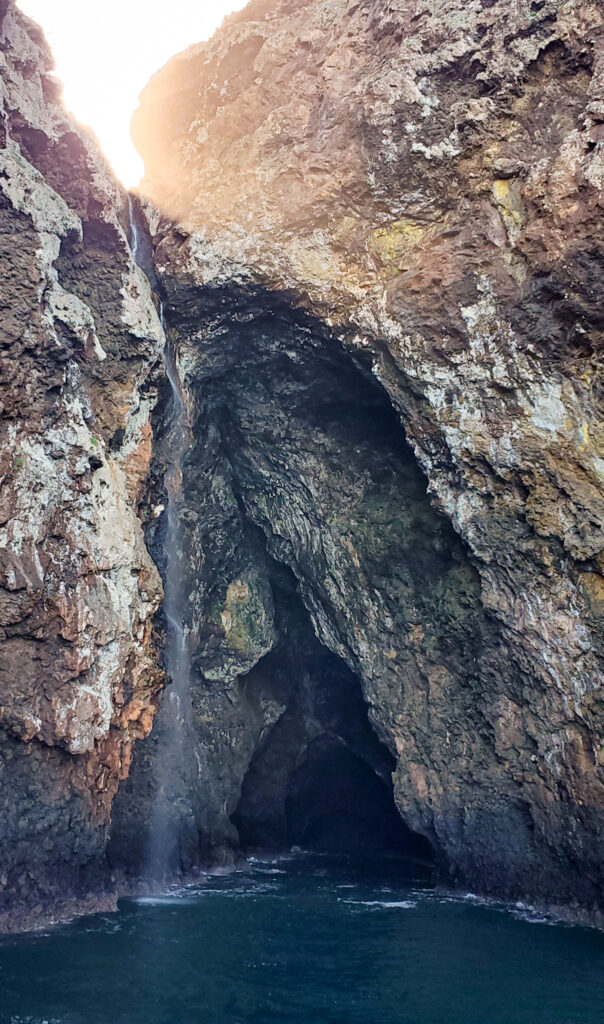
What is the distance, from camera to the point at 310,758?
26.1 meters

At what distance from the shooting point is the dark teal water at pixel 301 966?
36.1 feet

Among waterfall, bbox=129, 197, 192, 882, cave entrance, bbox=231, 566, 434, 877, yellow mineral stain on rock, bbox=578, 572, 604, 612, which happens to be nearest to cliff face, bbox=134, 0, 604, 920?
yellow mineral stain on rock, bbox=578, 572, 604, 612

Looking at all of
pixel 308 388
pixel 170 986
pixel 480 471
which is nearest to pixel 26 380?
pixel 308 388

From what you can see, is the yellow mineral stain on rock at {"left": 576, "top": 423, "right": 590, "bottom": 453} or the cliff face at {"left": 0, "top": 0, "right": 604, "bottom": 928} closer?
the cliff face at {"left": 0, "top": 0, "right": 604, "bottom": 928}

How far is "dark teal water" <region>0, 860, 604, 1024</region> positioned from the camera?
36.1 ft

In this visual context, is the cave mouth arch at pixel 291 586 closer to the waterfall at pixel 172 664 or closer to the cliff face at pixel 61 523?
the waterfall at pixel 172 664

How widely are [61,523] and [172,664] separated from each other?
748 cm

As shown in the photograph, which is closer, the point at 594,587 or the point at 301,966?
the point at 301,966

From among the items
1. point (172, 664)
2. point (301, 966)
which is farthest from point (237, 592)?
point (301, 966)

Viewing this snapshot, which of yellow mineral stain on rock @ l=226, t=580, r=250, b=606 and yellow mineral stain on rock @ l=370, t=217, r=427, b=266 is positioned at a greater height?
yellow mineral stain on rock @ l=370, t=217, r=427, b=266

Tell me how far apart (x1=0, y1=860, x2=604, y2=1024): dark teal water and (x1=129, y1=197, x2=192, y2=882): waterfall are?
8.24 ft

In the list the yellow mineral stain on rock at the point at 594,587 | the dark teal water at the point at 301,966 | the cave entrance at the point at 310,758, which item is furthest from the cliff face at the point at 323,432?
the dark teal water at the point at 301,966

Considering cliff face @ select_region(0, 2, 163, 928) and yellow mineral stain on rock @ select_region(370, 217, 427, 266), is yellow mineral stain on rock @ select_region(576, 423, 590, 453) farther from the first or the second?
cliff face @ select_region(0, 2, 163, 928)

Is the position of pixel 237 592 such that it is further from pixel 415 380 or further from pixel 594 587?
pixel 594 587
